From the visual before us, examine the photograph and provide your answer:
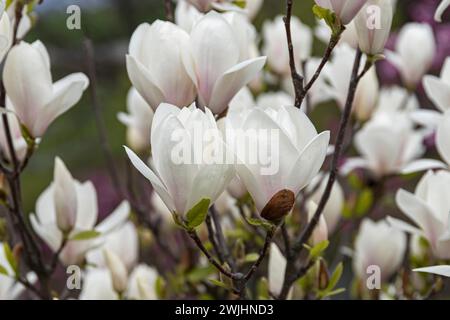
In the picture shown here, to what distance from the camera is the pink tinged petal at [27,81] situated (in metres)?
0.67

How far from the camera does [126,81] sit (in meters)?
4.95

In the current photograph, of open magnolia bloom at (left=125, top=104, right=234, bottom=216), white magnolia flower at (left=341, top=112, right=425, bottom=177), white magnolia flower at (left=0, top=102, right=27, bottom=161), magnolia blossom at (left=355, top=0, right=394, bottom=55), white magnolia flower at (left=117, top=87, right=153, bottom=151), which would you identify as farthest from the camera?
white magnolia flower at (left=341, top=112, right=425, bottom=177)

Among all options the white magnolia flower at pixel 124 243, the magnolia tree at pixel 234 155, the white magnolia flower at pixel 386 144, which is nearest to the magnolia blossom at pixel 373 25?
the magnolia tree at pixel 234 155

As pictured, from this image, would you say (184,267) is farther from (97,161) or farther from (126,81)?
(126,81)

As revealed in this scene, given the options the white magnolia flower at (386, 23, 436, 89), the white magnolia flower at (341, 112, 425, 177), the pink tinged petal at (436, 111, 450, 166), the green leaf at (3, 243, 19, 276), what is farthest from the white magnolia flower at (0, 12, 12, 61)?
the white magnolia flower at (386, 23, 436, 89)

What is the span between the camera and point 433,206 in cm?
70

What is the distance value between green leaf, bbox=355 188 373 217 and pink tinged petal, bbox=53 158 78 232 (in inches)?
17.0

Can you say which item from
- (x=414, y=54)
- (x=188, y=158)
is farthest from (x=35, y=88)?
(x=414, y=54)

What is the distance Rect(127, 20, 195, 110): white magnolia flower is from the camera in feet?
2.02

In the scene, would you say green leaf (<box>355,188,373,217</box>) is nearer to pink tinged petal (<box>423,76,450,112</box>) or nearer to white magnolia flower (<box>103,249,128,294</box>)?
pink tinged petal (<box>423,76,450,112</box>)

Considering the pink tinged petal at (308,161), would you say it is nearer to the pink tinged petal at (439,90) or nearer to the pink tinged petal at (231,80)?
the pink tinged petal at (231,80)

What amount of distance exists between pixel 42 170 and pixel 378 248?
3606 mm

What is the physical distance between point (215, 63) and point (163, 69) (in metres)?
0.05

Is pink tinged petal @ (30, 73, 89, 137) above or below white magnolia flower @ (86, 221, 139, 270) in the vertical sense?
above
